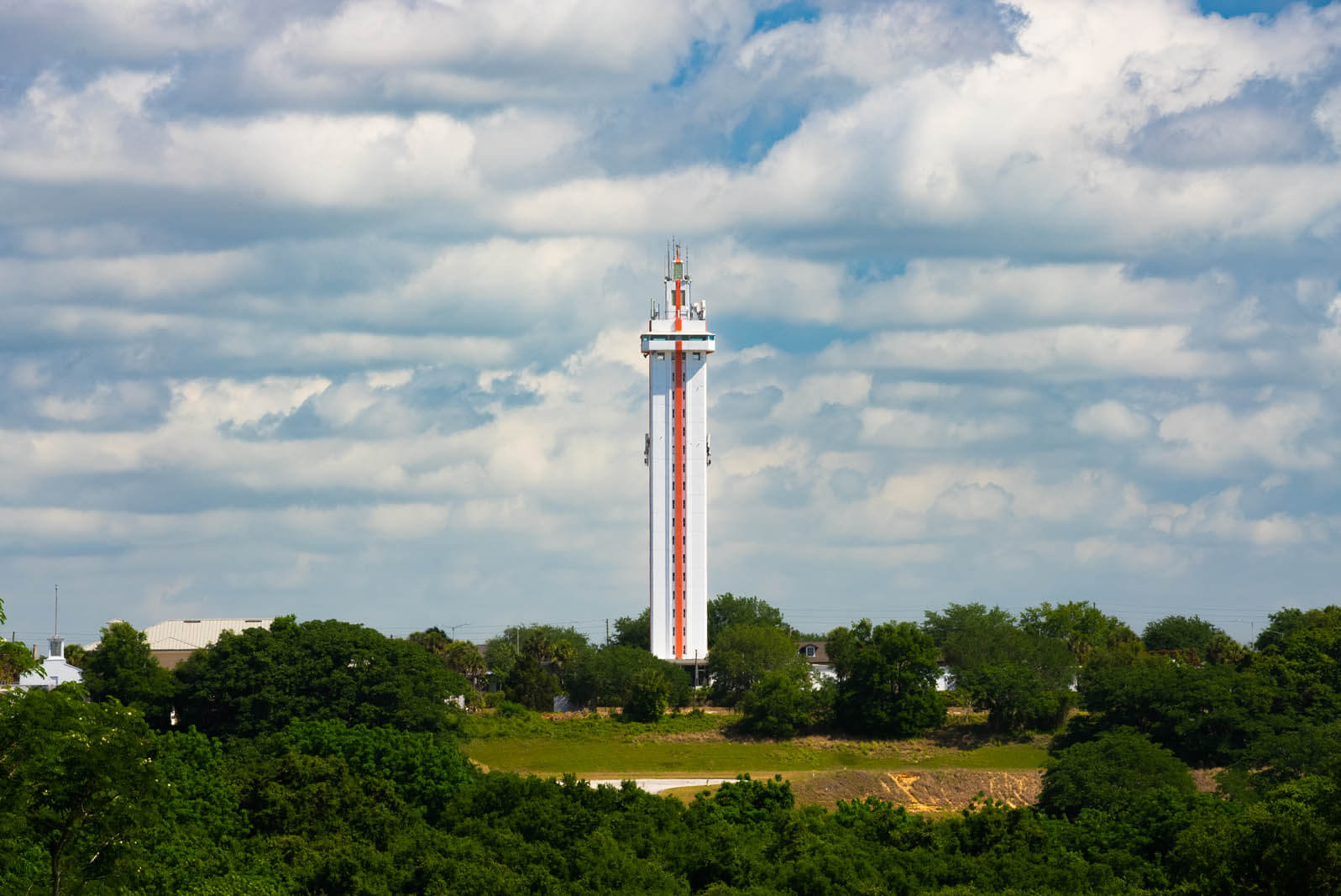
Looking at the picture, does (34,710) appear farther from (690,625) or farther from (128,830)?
(690,625)

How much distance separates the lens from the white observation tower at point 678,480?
11569 centimetres

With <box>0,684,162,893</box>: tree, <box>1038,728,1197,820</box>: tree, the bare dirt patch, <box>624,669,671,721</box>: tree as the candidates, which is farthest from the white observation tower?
<box>0,684,162,893</box>: tree

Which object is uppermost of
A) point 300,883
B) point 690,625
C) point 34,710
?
point 690,625

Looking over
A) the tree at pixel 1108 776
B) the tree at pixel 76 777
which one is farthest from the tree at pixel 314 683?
the tree at pixel 76 777

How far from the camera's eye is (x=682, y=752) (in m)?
88.9

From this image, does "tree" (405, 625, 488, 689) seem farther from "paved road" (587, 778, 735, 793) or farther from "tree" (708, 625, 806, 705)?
"paved road" (587, 778, 735, 793)

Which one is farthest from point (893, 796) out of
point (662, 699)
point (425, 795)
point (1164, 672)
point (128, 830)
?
point (128, 830)

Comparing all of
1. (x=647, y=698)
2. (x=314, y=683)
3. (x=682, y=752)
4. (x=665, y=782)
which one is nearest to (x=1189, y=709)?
(x=665, y=782)

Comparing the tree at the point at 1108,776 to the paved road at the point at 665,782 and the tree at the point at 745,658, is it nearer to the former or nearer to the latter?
the paved road at the point at 665,782

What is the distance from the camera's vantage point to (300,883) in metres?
44.9

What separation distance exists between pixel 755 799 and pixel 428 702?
2357cm

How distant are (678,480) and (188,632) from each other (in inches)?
1708

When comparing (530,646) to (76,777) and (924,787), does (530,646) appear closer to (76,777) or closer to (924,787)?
(924,787)

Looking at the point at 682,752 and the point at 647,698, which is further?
the point at 647,698
